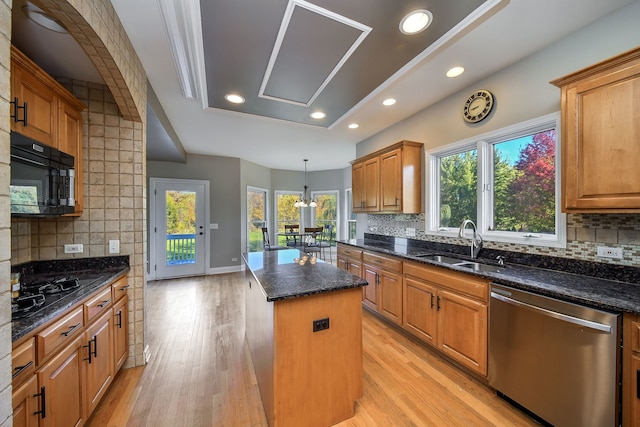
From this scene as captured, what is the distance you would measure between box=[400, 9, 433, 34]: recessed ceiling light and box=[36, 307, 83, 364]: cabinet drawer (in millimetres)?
2668

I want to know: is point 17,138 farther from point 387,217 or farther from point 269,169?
point 269,169

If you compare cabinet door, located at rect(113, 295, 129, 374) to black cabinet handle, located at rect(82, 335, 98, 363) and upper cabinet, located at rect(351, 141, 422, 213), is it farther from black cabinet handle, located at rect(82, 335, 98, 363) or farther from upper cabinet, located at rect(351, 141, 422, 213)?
upper cabinet, located at rect(351, 141, 422, 213)

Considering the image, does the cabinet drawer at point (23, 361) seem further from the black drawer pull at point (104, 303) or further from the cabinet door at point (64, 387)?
the black drawer pull at point (104, 303)

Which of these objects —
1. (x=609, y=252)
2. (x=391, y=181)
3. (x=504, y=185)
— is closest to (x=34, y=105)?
(x=391, y=181)

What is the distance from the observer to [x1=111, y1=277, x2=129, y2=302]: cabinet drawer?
1829 millimetres

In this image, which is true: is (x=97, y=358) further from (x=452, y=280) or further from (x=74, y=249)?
(x=452, y=280)

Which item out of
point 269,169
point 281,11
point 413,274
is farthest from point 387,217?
point 269,169

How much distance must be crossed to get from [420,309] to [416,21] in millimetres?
2399

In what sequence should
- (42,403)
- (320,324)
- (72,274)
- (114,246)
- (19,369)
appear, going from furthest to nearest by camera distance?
(114,246)
(72,274)
(320,324)
(42,403)
(19,369)

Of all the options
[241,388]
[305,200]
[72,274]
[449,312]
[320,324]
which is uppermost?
[305,200]

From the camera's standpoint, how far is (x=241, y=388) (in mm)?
1910

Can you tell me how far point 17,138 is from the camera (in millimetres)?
1282

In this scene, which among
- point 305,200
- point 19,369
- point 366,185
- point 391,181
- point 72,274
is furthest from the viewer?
point 305,200

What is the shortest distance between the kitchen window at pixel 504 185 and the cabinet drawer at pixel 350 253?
0.95 m
